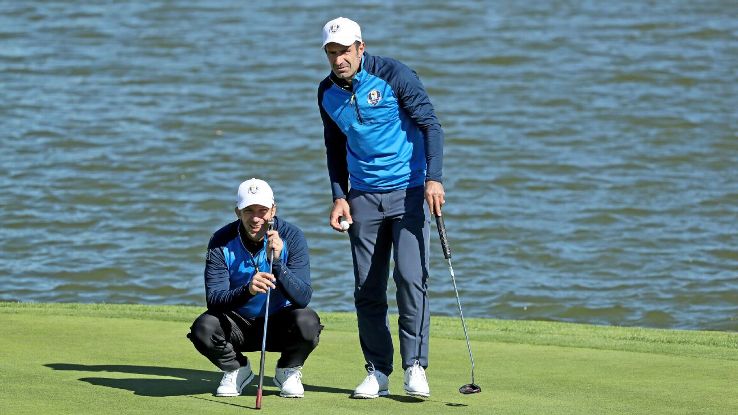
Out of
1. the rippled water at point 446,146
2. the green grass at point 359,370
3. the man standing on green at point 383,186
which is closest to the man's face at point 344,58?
the man standing on green at point 383,186

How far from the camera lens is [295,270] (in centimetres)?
619

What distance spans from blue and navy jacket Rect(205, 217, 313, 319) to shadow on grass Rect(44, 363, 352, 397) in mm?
395

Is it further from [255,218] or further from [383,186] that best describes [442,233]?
[255,218]

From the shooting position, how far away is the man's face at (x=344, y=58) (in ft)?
20.0

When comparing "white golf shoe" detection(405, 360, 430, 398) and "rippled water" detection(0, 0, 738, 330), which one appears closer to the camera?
"white golf shoe" detection(405, 360, 430, 398)

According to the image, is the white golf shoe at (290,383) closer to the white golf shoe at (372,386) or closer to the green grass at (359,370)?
the green grass at (359,370)

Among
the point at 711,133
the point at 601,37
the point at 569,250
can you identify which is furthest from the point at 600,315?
the point at 601,37

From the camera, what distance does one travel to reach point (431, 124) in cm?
620

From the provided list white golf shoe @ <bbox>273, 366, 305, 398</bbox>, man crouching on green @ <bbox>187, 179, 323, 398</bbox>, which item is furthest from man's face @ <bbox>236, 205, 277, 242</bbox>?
Result: white golf shoe @ <bbox>273, 366, 305, 398</bbox>

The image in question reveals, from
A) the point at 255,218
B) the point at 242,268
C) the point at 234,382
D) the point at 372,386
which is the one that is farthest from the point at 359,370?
the point at 255,218

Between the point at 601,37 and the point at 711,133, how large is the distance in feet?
16.0

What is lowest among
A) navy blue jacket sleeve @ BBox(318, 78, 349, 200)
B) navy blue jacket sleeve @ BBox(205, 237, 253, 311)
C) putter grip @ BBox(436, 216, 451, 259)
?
navy blue jacket sleeve @ BBox(205, 237, 253, 311)

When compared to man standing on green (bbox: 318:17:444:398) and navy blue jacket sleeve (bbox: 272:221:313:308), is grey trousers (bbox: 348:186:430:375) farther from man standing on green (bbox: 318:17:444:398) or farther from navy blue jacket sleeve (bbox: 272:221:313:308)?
navy blue jacket sleeve (bbox: 272:221:313:308)

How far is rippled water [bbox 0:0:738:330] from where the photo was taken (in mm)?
14016
